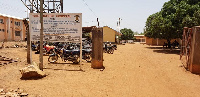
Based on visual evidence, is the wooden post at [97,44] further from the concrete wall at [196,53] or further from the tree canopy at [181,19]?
the tree canopy at [181,19]

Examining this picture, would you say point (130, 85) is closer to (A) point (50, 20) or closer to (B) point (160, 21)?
(A) point (50, 20)

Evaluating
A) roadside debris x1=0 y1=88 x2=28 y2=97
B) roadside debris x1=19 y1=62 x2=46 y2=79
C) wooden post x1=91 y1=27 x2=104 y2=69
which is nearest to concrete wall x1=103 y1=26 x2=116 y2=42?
wooden post x1=91 y1=27 x2=104 y2=69

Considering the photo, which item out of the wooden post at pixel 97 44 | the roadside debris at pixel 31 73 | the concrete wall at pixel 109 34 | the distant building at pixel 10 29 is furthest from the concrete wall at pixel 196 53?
the concrete wall at pixel 109 34

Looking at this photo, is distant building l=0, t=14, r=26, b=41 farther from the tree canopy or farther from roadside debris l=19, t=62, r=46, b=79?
roadside debris l=19, t=62, r=46, b=79

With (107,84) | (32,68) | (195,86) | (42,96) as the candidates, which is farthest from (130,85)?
(32,68)

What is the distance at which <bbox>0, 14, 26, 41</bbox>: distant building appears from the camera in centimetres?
4134

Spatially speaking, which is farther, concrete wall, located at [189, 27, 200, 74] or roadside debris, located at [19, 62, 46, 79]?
concrete wall, located at [189, 27, 200, 74]

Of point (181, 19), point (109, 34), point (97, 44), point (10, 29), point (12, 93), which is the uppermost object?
point (10, 29)

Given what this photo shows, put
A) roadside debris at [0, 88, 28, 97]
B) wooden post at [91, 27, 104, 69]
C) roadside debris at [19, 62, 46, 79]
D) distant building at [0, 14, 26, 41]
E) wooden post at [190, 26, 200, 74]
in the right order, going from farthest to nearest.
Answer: distant building at [0, 14, 26, 41], wooden post at [91, 27, 104, 69], wooden post at [190, 26, 200, 74], roadside debris at [19, 62, 46, 79], roadside debris at [0, 88, 28, 97]

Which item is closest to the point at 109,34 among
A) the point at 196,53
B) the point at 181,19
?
the point at 181,19

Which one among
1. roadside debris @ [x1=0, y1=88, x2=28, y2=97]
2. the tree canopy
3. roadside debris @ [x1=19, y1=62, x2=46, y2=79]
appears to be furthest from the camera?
the tree canopy

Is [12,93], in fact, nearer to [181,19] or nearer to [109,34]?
[181,19]

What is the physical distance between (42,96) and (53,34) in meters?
4.71

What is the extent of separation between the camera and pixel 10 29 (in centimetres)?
4419
